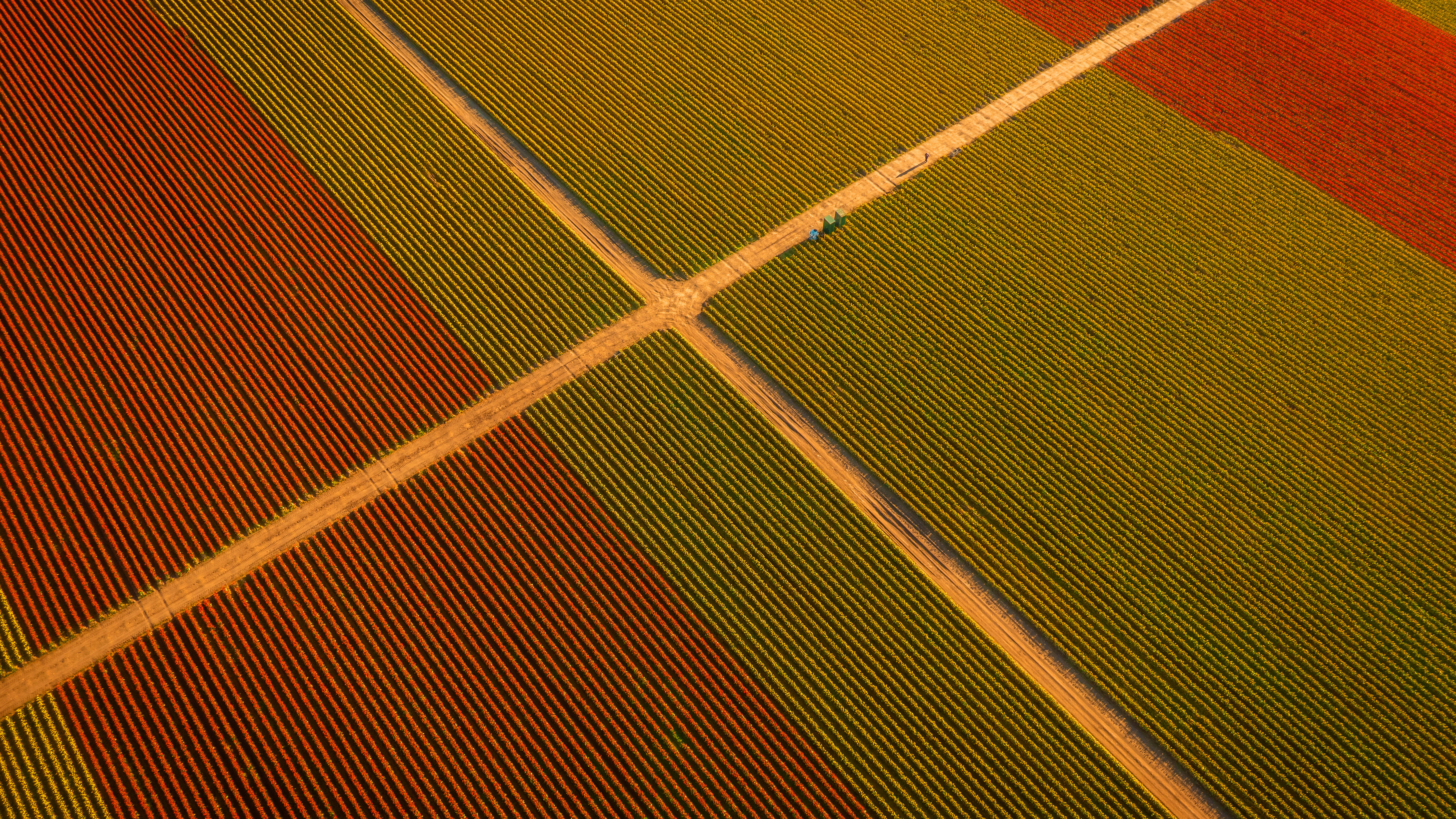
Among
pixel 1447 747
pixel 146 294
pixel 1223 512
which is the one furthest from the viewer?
pixel 146 294

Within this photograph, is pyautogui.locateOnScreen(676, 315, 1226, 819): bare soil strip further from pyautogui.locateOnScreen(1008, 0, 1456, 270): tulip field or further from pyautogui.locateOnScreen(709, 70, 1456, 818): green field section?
pyautogui.locateOnScreen(1008, 0, 1456, 270): tulip field

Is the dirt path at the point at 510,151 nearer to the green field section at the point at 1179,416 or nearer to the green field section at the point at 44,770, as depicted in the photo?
the green field section at the point at 1179,416

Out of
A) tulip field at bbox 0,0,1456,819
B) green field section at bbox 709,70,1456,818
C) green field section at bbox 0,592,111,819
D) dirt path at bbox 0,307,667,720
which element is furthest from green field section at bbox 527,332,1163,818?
green field section at bbox 0,592,111,819

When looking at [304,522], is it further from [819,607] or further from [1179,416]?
[1179,416]

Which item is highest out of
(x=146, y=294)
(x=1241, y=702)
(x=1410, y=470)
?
(x=146, y=294)

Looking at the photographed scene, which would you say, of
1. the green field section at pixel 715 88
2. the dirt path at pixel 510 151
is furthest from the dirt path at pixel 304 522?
the green field section at pixel 715 88

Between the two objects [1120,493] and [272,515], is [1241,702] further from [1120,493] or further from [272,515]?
[272,515]

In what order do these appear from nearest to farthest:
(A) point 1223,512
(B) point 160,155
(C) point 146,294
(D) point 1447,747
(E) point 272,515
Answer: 1. (D) point 1447,747
2. (E) point 272,515
3. (A) point 1223,512
4. (C) point 146,294
5. (B) point 160,155

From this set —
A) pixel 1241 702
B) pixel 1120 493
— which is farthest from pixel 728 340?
pixel 1241 702
